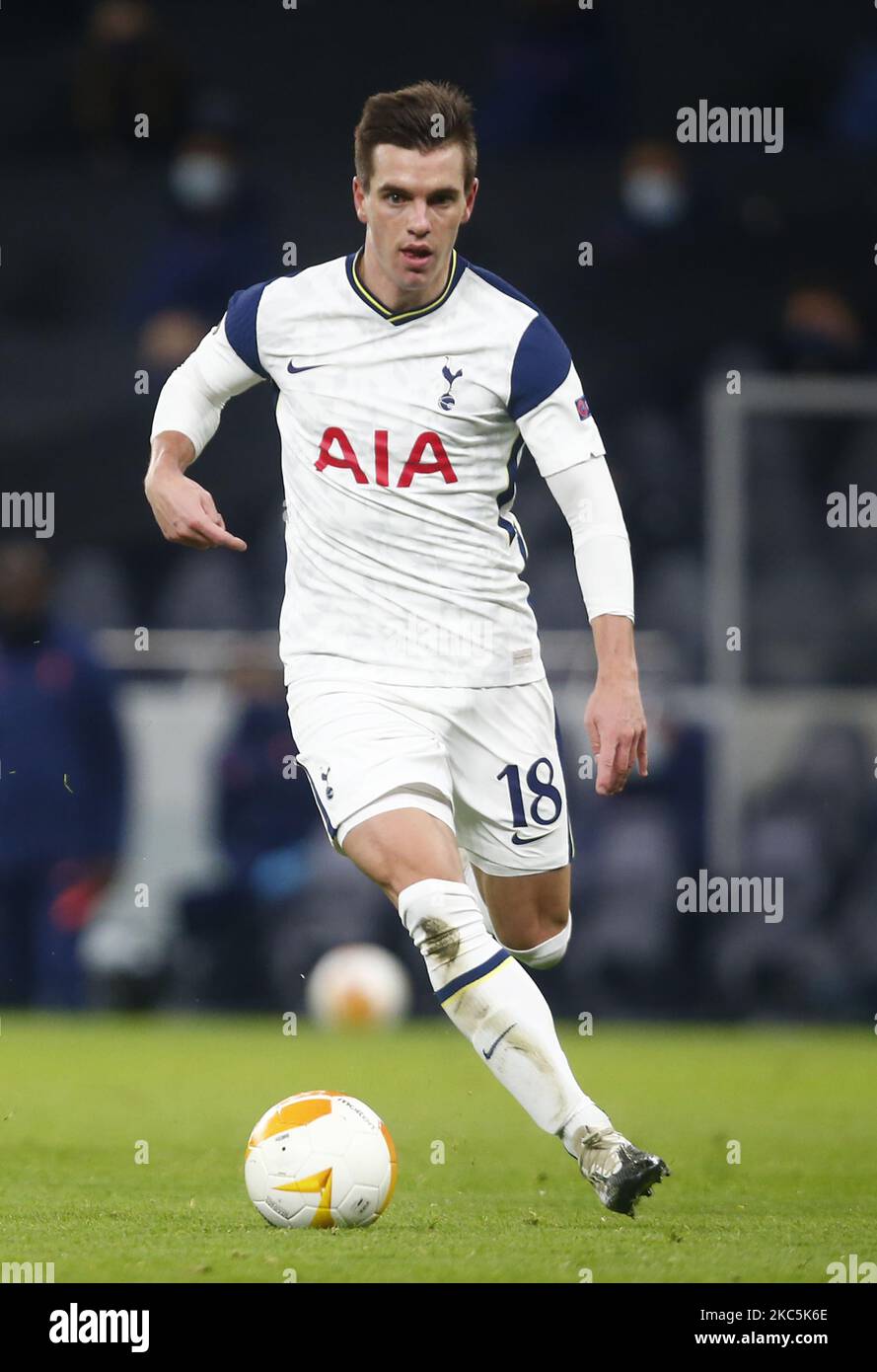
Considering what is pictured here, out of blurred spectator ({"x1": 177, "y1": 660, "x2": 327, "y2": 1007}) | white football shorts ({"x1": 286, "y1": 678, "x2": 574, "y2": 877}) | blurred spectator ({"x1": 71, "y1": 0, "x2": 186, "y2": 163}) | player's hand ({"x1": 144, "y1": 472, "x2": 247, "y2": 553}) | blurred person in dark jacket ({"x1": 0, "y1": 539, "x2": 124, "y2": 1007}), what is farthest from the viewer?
blurred spectator ({"x1": 71, "y1": 0, "x2": 186, "y2": 163})

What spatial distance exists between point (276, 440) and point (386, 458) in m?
7.97

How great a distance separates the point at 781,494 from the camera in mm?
12336

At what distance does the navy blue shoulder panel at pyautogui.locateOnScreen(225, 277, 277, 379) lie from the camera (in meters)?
5.80

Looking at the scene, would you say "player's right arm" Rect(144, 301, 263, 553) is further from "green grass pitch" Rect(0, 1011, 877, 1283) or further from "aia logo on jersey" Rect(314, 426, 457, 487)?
"green grass pitch" Rect(0, 1011, 877, 1283)

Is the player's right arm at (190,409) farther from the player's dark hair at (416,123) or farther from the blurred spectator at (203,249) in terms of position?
the blurred spectator at (203,249)

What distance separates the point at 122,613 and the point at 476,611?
24.3 ft

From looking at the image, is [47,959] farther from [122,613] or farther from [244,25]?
[244,25]

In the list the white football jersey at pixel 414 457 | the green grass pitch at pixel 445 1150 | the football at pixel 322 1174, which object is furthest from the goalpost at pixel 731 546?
the football at pixel 322 1174

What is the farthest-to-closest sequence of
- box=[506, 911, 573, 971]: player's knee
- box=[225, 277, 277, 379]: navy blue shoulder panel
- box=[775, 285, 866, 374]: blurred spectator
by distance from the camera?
1. box=[775, 285, 866, 374]: blurred spectator
2. box=[506, 911, 573, 971]: player's knee
3. box=[225, 277, 277, 379]: navy blue shoulder panel

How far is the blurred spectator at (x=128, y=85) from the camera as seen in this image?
46.9 feet

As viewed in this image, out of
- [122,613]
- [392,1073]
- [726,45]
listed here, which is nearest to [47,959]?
[122,613]

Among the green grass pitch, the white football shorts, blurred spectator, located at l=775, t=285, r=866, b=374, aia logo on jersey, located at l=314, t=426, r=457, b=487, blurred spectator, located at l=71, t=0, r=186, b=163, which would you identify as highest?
blurred spectator, located at l=71, t=0, r=186, b=163

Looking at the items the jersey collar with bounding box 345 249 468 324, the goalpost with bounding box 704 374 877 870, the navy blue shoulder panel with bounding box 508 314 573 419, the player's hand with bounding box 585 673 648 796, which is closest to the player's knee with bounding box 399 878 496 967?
the player's hand with bounding box 585 673 648 796

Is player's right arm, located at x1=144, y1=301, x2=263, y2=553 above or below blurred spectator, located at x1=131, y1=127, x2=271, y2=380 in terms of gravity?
below
